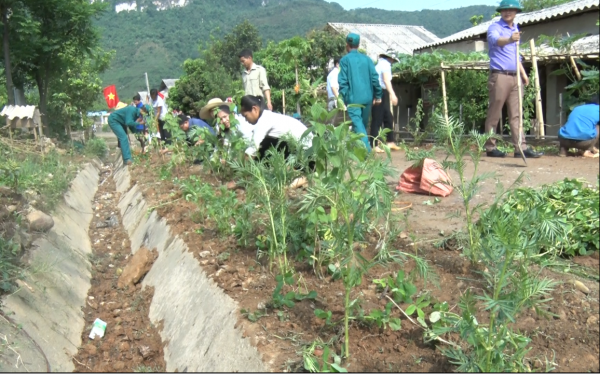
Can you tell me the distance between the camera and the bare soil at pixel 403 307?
2438 millimetres

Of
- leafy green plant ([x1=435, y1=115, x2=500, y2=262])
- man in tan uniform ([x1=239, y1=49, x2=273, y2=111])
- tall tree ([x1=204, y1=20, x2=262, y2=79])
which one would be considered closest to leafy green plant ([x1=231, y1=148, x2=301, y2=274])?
leafy green plant ([x1=435, y1=115, x2=500, y2=262])

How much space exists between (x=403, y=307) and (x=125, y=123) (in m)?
10.2

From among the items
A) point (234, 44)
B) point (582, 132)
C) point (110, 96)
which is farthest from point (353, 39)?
point (234, 44)

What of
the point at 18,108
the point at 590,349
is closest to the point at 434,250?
A: the point at 590,349

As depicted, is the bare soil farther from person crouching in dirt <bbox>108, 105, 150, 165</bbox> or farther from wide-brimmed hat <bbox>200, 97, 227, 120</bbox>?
person crouching in dirt <bbox>108, 105, 150, 165</bbox>

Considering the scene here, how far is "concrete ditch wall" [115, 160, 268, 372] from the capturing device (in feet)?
10.5

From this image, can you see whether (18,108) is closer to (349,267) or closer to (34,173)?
(34,173)

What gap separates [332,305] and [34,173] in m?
6.59

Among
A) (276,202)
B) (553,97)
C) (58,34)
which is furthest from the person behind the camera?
(58,34)

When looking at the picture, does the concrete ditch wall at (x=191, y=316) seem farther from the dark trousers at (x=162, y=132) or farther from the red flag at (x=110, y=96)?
the red flag at (x=110, y=96)

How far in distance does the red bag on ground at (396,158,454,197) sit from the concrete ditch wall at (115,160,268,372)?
2046 mm

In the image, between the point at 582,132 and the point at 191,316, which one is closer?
the point at 191,316

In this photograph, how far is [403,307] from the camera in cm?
302

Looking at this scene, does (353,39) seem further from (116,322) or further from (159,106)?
(159,106)
